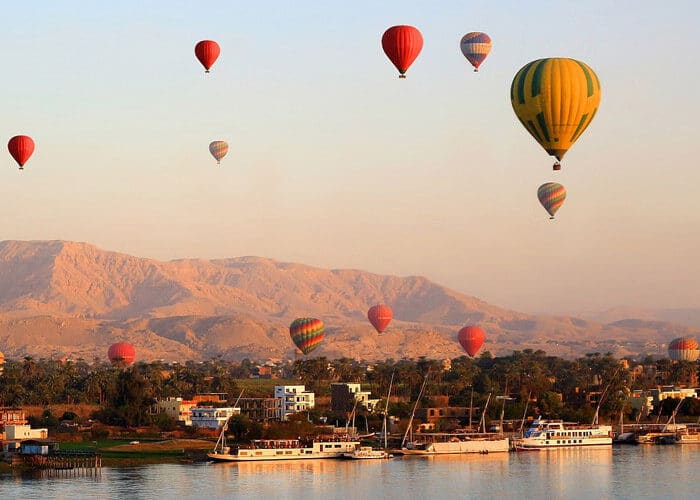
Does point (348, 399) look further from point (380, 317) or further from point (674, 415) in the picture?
point (380, 317)

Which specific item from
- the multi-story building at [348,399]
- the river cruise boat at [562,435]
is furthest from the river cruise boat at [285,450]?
the multi-story building at [348,399]

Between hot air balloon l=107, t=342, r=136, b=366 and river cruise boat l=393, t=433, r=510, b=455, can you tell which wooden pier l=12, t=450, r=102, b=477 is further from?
hot air balloon l=107, t=342, r=136, b=366

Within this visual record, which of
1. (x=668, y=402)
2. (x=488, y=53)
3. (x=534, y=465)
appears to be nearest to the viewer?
(x=488, y=53)

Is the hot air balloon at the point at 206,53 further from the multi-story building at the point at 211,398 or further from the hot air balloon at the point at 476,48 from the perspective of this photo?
the multi-story building at the point at 211,398

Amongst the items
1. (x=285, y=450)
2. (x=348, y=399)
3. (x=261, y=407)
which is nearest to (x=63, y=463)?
(x=285, y=450)

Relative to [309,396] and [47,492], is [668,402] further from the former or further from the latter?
[47,492]

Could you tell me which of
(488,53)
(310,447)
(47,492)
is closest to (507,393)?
(310,447)
